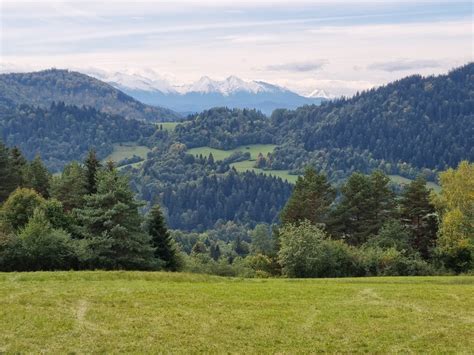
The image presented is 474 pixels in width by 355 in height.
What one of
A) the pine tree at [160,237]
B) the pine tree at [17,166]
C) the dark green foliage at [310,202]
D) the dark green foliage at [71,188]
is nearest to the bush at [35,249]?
the pine tree at [160,237]

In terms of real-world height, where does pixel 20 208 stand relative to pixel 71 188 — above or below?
below

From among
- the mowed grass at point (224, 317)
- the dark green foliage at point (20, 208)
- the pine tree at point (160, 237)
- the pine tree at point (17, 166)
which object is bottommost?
the pine tree at point (160, 237)

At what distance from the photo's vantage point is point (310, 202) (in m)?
87.4

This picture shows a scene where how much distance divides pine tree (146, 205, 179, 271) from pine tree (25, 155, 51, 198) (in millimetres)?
26070

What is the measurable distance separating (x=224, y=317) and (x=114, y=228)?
29.8 m

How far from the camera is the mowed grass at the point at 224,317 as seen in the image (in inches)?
968

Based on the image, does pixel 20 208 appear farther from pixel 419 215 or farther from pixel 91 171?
pixel 419 215

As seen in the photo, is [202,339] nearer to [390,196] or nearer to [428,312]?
[428,312]

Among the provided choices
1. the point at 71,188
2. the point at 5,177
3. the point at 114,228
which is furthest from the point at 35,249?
the point at 5,177

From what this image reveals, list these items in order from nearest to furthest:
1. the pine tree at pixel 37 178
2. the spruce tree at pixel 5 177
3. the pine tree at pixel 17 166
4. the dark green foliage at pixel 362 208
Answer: the spruce tree at pixel 5 177 → the dark green foliage at pixel 362 208 → the pine tree at pixel 17 166 → the pine tree at pixel 37 178

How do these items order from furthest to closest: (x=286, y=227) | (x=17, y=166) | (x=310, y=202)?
(x=17, y=166), (x=310, y=202), (x=286, y=227)

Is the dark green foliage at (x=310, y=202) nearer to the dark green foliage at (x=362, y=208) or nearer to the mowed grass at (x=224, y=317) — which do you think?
the dark green foliage at (x=362, y=208)

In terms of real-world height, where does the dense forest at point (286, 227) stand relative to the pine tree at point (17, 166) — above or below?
below

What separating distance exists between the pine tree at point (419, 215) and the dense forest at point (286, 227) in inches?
5.8
